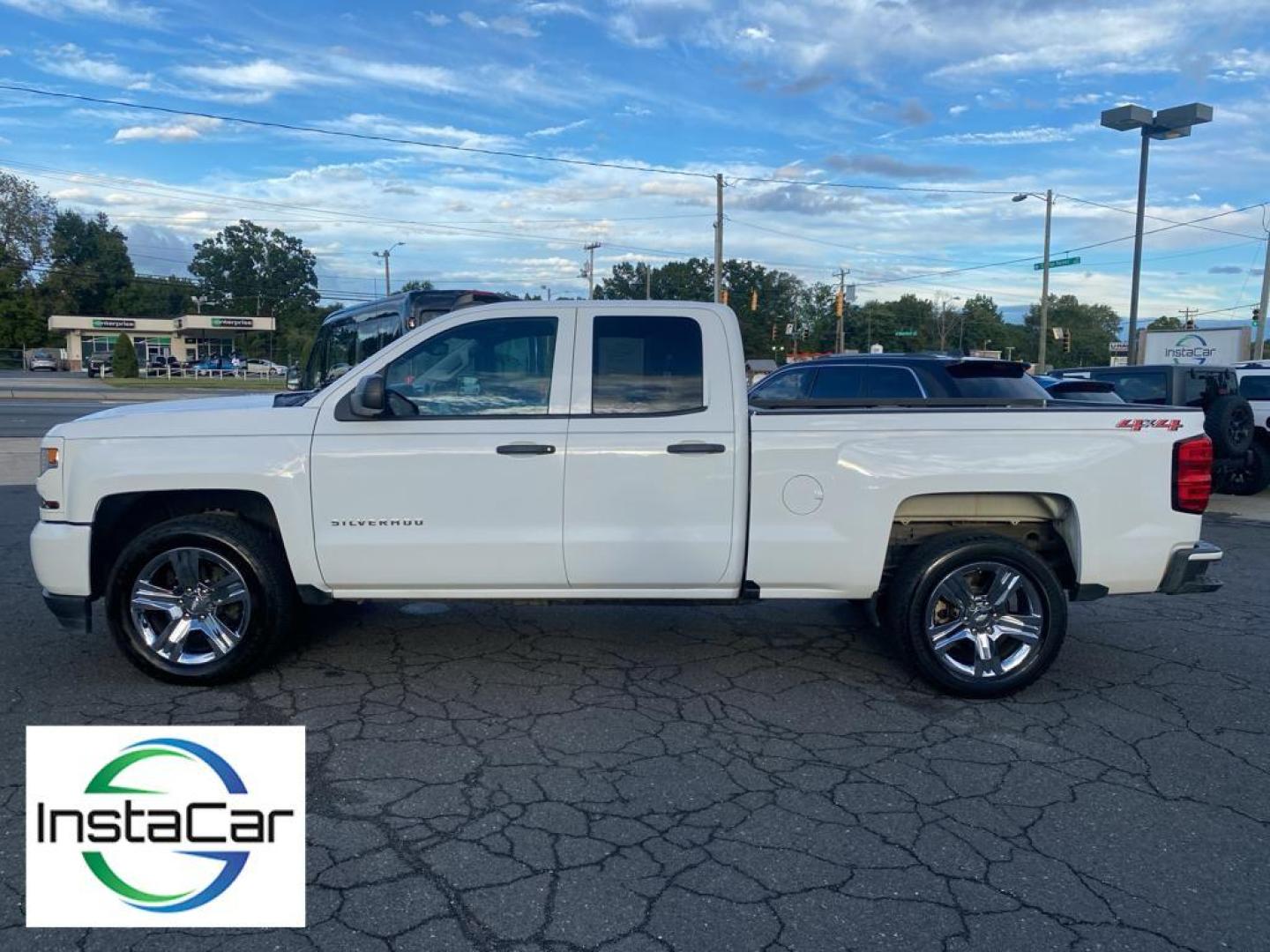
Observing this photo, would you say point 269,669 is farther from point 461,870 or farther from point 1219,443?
point 1219,443

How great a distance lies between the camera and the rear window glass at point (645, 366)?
4.94m

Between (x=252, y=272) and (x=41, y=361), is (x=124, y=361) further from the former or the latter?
(x=252, y=272)

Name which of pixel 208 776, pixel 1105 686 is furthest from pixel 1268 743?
pixel 208 776

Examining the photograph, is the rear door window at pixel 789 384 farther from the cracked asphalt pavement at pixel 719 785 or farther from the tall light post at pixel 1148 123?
the tall light post at pixel 1148 123

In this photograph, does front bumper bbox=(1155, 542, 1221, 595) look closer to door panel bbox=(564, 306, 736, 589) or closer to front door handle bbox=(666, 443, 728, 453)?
door panel bbox=(564, 306, 736, 589)

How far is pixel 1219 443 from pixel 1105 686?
25.1 ft

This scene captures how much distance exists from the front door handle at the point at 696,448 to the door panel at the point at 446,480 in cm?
55

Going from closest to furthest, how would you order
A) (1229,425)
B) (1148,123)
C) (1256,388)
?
(1229,425), (1256,388), (1148,123)

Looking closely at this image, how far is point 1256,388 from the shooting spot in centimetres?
1352

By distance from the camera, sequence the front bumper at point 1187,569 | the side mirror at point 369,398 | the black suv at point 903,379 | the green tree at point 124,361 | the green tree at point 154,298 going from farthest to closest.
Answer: the green tree at point 154,298 < the green tree at point 124,361 < the black suv at point 903,379 < the front bumper at point 1187,569 < the side mirror at point 369,398

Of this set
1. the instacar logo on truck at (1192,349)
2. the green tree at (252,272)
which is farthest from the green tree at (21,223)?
the instacar logo on truck at (1192,349)

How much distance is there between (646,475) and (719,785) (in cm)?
156

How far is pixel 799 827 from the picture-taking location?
3.62m

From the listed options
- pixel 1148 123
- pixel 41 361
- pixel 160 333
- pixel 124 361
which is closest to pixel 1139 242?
pixel 1148 123
